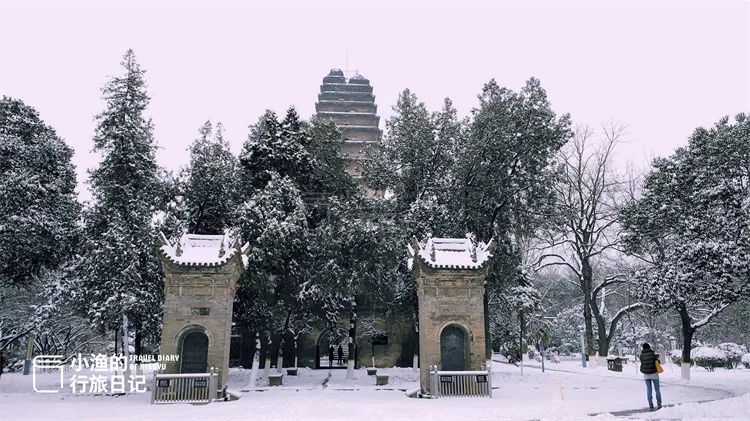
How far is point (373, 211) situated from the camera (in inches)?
877

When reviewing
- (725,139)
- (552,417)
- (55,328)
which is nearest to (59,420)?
(552,417)

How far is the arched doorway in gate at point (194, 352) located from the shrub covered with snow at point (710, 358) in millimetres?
26527

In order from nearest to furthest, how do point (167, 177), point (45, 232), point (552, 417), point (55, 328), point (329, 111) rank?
point (552, 417), point (45, 232), point (167, 177), point (55, 328), point (329, 111)

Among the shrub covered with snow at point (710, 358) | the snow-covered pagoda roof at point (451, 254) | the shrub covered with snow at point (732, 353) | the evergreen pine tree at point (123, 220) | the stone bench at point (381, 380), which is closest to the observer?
the snow-covered pagoda roof at point (451, 254)

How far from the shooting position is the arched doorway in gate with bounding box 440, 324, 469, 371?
1664cm

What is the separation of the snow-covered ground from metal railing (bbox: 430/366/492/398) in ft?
1.63

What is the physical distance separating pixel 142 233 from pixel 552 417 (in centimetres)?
1479

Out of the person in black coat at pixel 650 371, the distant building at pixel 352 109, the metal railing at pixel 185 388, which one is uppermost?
the distant building at pixel 352 109

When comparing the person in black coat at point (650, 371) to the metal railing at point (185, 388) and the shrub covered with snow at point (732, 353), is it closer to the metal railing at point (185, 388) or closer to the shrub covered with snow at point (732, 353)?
the metal railing at point (185, 388)

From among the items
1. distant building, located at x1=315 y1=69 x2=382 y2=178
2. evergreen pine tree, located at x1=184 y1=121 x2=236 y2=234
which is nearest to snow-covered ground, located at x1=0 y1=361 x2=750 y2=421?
evergreen pine tree, located at x1=184 y1=121 x2=236 y2=234

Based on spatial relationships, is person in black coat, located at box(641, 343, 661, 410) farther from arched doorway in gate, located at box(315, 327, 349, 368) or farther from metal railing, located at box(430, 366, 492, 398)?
arched doorway in gate, located at box(315, 327, 349, 368)

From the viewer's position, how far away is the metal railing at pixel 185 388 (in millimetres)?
15156

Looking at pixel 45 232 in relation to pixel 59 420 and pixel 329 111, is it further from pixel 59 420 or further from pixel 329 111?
A: pixel 329 111

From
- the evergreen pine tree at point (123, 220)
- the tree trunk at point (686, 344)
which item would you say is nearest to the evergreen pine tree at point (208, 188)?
the evergreen pine tree at point (123, 220)
